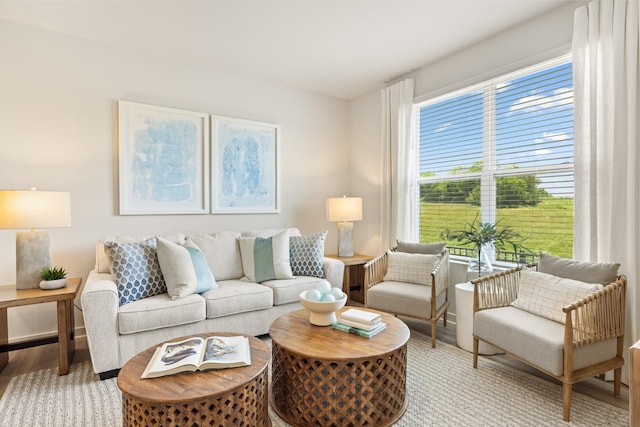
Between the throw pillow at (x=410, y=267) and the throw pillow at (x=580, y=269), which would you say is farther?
the throw pillow at (x=410, y=267)

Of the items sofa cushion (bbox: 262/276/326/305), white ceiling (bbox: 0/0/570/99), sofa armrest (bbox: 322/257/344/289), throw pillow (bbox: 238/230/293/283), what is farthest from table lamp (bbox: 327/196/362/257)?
white ceiling (bbox: 0/0/570/99)

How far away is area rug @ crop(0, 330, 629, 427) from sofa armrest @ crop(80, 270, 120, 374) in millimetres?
139

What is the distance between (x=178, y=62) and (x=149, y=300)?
7.61ft

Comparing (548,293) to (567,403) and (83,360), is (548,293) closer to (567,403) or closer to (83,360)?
(567,403)

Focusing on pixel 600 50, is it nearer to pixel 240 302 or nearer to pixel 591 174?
pixel 591 174

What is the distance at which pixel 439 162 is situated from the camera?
3621 millimetres

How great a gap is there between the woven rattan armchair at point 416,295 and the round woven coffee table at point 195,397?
162 cm

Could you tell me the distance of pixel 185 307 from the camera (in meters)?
2.51

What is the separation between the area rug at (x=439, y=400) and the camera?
1.82m

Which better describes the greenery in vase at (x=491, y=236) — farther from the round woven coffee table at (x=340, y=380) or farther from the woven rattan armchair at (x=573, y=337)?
the round woven coffee table at (x=340, y=380)

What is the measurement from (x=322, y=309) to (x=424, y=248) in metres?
1.63

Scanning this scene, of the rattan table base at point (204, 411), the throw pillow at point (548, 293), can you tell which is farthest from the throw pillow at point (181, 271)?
the throw pillow at point (548, 293)

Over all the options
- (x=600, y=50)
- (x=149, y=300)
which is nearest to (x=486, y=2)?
(x=600, y=50)

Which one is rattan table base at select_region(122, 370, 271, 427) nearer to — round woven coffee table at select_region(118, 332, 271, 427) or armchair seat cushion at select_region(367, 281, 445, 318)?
round woven coffee table at select_region(118, 332, 271, 427)
